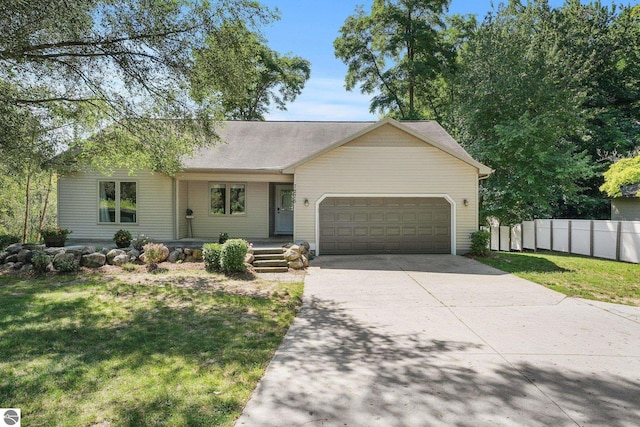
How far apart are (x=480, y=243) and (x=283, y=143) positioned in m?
8.17

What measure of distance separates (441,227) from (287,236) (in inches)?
223

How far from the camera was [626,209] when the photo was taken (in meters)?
19.1

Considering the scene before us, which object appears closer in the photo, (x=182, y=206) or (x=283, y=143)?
(x=182, y=206)

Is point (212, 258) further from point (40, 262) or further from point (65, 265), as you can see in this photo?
point (40, 262)

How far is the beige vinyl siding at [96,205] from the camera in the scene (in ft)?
43.0

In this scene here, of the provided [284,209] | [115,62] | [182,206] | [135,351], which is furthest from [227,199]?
[135,351]

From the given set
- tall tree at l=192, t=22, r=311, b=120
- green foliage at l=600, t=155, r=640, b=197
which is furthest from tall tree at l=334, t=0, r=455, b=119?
tall tree at l=192, t=22, r=311, b=120

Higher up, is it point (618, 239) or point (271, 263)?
point (618, 239)

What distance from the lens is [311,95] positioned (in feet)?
99.3

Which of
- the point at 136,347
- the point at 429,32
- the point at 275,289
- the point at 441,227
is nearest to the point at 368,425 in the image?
the point at 136,347

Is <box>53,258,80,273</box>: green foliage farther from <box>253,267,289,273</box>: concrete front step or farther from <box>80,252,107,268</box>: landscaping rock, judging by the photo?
<box>253,267,289,273</box>: concrete front step

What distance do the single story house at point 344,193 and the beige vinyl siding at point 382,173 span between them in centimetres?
3

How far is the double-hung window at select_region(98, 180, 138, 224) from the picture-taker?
520 inches

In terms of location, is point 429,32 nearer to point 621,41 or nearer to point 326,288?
point 621,41
